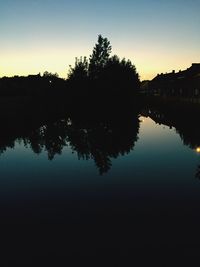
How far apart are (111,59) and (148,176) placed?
6624 cm

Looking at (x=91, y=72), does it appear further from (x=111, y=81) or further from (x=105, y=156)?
(x=105, y=156)

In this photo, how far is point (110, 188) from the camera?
13.1 m

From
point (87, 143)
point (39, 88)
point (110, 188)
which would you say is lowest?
point (110, 188)

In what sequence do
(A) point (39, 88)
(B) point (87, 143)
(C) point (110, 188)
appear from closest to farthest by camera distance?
(C) point (110, 188) < (B) point (87, 143) < (A) point (39, 88)

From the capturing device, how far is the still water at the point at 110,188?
930cm

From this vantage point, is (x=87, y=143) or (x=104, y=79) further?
(x=104, y=79)

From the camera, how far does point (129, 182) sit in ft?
45.6

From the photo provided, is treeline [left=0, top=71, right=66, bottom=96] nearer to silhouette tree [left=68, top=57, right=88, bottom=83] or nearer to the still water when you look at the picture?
silhouette tree [left=68, top=57, right=88, bottom=83]

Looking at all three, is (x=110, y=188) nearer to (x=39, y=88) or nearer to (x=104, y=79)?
(x=104, y=79)

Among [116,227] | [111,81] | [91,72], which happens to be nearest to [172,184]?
[116,227]

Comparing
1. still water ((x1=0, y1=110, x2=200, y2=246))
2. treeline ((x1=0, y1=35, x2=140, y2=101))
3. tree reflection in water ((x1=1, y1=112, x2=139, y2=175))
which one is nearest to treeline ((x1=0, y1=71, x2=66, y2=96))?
treeline ((x1=0, y1=35, x2=140, y2=101))

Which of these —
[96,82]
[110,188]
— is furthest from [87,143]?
[96,82]

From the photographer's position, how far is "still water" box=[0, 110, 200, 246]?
30.5 ft

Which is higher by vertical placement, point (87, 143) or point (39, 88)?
point (39, 88)
